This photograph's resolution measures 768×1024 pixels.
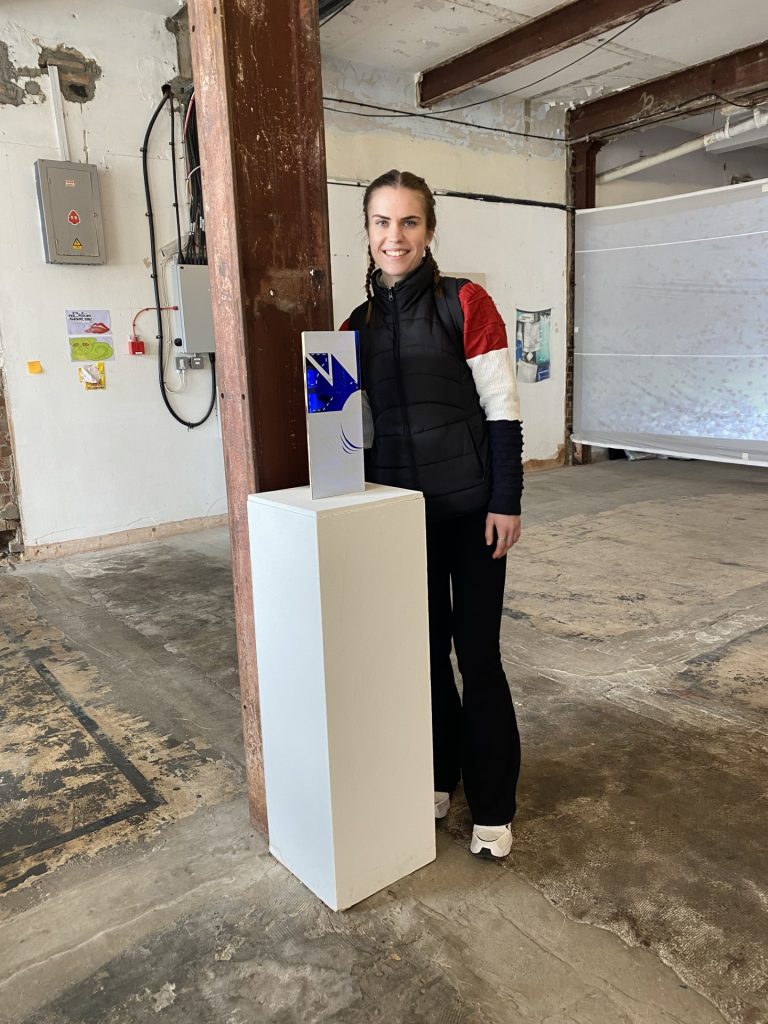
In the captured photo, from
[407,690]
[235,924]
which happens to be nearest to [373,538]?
[407,690]

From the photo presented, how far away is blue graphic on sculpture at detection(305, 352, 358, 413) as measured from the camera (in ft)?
4.82

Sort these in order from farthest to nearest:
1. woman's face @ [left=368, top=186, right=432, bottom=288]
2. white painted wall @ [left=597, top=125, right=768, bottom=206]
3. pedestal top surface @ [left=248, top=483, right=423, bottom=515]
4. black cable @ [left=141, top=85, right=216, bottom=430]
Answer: white painted wall @ [left=597, top=125, right=768, bottom=206], black cable @ [left=141, top=85, right=216, bottom=430], woman's face @ [left=368, top=186, right=432, bottom=288], pedestal top surface @ [left=248, top=483, right=423, bottom=515]

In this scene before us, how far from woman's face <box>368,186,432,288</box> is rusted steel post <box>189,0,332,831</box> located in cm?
15

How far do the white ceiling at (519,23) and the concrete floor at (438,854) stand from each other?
3.70m

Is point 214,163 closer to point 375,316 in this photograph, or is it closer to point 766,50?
point 375,316

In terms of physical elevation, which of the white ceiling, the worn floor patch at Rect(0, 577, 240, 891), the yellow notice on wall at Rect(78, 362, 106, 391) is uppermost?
the white ceiling

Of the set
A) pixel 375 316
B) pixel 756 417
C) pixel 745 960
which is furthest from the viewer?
pixel 756 417

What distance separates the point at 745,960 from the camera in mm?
1440

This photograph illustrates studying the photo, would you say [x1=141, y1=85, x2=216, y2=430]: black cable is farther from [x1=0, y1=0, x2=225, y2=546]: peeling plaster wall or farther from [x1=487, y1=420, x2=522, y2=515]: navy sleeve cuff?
[x1=487, y1=420, x2=522, y2=515]: navy sleeve cuff

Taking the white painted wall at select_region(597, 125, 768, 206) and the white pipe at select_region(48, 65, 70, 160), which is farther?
the white painted wall at select_region(597, 125, 768, 206)

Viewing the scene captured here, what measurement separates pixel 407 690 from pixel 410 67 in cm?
537

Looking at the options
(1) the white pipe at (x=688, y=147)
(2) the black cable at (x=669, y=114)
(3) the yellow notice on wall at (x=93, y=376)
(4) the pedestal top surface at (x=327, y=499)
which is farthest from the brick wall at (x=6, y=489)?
→ (1) the white pipe at (x=688, y=147)

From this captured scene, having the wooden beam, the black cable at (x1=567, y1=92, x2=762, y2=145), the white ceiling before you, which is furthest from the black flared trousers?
the wooden beam

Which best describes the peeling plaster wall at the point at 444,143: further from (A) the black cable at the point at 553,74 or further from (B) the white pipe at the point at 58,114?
(B) the white pipe at the point at 58,114
